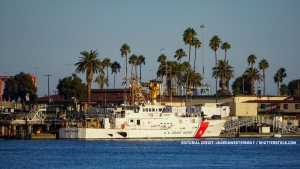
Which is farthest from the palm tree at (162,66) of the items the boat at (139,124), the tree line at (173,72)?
the boat at (139,124)

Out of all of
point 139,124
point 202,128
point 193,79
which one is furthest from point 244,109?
point 139,124

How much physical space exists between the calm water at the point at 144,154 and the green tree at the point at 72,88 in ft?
119

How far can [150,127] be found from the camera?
93.8 m

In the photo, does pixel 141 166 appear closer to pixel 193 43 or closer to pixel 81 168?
pixel 81 168

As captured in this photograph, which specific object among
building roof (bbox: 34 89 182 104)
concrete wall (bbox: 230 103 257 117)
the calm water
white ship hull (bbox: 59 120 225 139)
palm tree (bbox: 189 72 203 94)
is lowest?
the calm water

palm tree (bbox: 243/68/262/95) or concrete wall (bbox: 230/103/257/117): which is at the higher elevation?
palm tree (bbox: 243/68/262/95)

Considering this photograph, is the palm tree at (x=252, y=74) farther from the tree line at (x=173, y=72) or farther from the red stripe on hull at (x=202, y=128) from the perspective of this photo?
the red stripe on hull at (x=202, y=128)

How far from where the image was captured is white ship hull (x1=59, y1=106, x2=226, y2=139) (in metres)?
93.2

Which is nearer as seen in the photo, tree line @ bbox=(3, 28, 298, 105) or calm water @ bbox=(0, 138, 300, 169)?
calm water @ bbox=(0, 138, 300, 169)

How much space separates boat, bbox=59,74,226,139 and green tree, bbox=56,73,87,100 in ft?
112

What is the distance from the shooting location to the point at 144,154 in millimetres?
77125

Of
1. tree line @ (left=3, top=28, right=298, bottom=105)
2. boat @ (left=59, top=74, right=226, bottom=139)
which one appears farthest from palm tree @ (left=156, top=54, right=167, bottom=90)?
boat @ (left=59, top=74, right=226, bottom=139)

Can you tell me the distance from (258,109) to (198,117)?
3661cm

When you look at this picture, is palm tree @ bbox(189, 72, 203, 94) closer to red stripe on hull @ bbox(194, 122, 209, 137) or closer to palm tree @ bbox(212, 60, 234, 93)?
palm tree @ bbox(212, 60, 234, 93)
